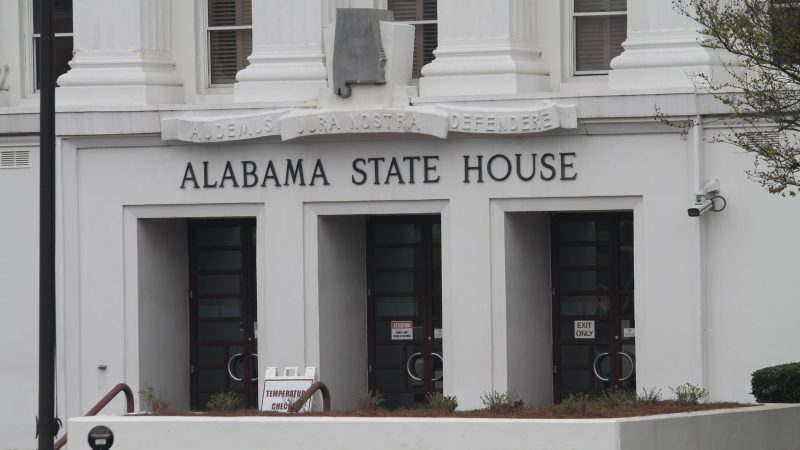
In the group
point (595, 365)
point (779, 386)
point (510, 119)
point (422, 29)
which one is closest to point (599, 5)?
point (510, 119)

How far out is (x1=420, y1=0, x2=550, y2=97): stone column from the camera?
24.0 meters

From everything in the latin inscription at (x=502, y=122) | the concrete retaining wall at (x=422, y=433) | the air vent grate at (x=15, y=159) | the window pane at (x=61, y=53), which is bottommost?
the concrete retaining wall at (x=422, y=433)

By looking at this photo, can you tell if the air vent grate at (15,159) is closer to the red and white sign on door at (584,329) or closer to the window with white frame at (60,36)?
the window with white frame at (60,36)

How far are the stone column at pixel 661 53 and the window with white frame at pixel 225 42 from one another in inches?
204

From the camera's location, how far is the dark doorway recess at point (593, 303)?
25547mm

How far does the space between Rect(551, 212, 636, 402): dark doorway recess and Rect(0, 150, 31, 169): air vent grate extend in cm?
698

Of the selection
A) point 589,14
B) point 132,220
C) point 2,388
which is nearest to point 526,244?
point 589,14

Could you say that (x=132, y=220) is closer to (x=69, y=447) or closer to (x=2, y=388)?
→ (x=2, y=388)

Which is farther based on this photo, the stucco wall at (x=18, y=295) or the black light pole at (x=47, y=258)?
the stucco wall at (x=18, y=295)

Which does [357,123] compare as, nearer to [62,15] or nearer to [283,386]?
[283,386]

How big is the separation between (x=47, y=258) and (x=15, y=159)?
10.7 m

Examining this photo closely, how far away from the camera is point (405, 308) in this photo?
1037 inches

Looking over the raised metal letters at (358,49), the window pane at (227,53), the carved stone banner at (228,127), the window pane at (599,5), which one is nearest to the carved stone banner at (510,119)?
the raised metal letters at (358,49)

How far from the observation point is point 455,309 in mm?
24359
